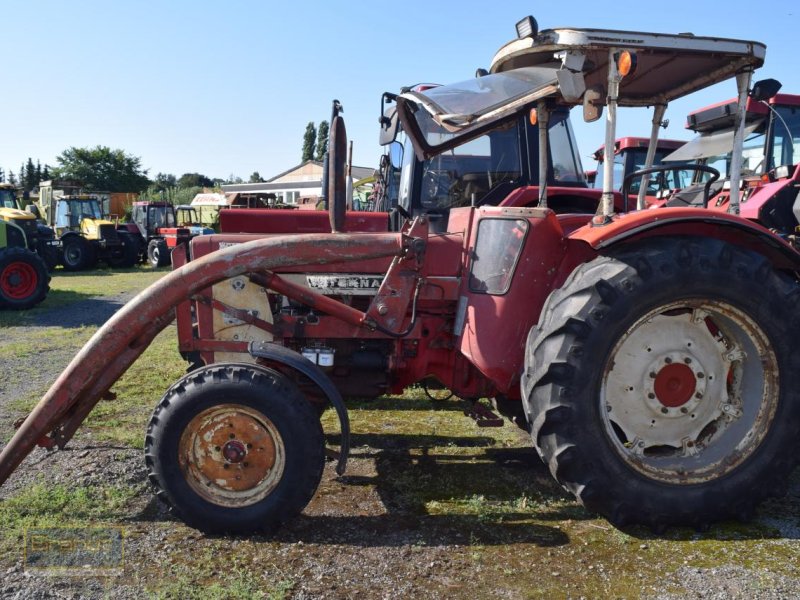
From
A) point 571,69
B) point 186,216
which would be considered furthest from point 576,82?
point 186,216

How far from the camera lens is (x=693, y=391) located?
3.02m

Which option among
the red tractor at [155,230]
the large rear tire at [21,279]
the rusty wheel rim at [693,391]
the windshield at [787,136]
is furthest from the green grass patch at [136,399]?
the red tractor at [155,230]

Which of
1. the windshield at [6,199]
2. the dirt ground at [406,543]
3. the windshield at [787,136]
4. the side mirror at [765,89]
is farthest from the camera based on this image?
the windshield at [6,199]

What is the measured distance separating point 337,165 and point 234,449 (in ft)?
4.53

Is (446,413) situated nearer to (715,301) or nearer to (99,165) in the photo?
(715,301)

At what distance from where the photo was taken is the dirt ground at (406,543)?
2436mm

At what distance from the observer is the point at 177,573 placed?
2.51 m

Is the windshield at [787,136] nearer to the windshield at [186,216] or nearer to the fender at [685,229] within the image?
the fender at [685,229]

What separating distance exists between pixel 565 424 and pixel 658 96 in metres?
2.30

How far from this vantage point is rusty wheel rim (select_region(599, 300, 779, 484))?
292 cm

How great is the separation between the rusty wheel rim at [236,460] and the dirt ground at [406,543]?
0.67ft

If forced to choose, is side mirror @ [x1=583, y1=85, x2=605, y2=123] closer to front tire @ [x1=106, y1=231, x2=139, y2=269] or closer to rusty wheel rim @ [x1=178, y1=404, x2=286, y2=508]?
rusty wheel rim @ [x1=178, y1=404, x2=286, y2=508]

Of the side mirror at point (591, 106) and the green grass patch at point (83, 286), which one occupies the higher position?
the side mirror at point (591, 106)

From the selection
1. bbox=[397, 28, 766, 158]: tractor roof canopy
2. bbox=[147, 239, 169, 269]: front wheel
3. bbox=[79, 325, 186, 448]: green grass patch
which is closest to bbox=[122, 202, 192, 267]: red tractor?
bbox=[147, 239, 169, 269]: front wheel
